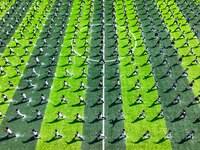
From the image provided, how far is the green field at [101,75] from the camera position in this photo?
3125 centimetres

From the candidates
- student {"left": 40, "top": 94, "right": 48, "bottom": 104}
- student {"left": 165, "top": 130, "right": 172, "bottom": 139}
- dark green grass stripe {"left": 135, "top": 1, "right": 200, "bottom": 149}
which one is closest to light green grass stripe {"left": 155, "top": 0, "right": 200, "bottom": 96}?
dark green grass stripe {"left": 135, "top": 1, "right": 200, "bottom": 149}

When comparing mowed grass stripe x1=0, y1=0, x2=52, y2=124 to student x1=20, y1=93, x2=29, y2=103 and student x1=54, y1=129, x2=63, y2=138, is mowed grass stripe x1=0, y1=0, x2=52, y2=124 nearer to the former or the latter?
student x1=20, y1=93, x2=29, y2=103

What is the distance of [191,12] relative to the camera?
60000 millimetres

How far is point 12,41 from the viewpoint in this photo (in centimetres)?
4947

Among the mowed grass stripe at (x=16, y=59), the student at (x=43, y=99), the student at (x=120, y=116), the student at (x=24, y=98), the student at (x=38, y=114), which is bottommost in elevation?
the student at (x=120, y=116)

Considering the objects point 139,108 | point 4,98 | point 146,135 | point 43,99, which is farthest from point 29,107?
point 146,135

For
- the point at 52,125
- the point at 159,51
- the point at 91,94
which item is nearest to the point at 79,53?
the point at 91,94

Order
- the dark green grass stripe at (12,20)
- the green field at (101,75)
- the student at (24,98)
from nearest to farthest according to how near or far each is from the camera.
Result: 1. the green field at (101,75)
2. the student at (24,98)
3. the dark green grass stripe at (12,20)

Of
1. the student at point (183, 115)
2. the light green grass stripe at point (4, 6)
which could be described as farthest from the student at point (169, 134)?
the light green grass stripe at point (4, 6)

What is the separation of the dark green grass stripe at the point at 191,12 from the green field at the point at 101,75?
0.21 metres

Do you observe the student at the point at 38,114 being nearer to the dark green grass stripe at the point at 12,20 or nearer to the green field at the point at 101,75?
the green field at the point at 101,75

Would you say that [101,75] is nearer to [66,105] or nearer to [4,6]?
[66,105]

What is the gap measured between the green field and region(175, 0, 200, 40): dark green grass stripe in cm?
21

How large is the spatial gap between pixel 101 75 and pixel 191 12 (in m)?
31.8
